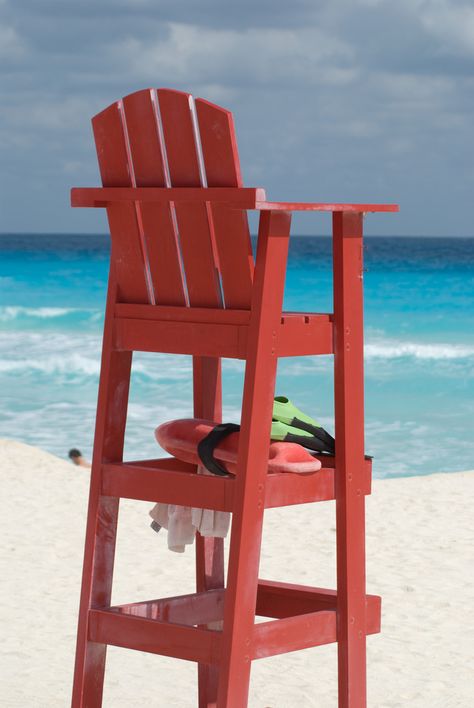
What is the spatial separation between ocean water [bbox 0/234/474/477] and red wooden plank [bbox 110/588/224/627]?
9497mm

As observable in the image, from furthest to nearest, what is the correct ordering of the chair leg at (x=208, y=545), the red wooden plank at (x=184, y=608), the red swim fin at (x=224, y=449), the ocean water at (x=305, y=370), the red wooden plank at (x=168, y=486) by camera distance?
the ocean water at (x=305, y=370) < the chair leg at (x=208, y=545) < the red wooden plank at (x=184, y=608) < the red swim fin at (x=224, y=449) < the red wooden plank at (x=168, y=486)

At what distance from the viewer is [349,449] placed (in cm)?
340

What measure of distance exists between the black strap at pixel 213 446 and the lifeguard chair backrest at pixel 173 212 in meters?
0.34

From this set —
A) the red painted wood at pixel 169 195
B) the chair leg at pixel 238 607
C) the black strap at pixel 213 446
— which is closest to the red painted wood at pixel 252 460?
the chair leg at pixel 238 607

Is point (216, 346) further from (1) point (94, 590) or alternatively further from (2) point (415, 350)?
(2) point (415, 350)

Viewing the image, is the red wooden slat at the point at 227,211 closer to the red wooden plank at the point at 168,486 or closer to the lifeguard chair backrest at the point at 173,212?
the lifeguard chair backrest at the point at 173,212

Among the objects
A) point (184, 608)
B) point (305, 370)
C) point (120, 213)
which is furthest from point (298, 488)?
point (305, 370)

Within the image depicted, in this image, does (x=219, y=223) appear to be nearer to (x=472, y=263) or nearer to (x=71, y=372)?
(x=71, y=372)

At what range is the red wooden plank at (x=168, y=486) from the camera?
3219 millimetres

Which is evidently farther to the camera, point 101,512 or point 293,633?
point 101,512

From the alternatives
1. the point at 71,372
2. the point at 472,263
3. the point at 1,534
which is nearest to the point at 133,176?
the point at 1,534

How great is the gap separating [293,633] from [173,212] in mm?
1144

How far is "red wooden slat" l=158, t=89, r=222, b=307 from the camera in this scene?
3220mm

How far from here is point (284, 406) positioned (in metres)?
3.52
